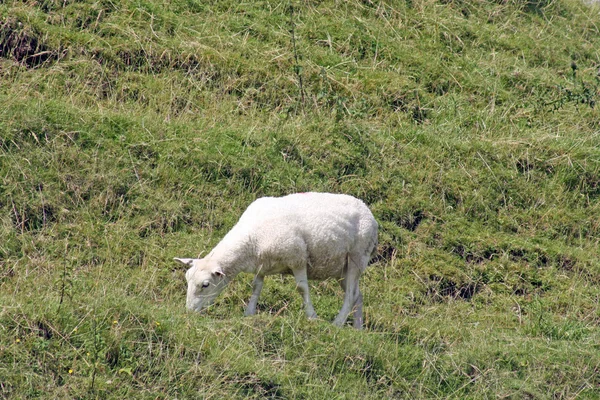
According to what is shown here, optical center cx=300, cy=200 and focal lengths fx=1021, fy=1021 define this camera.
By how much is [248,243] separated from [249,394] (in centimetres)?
168

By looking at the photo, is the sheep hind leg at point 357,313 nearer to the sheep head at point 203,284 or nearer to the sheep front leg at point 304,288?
the sheep front leg at point 304,288

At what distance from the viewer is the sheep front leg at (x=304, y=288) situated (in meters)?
8.95

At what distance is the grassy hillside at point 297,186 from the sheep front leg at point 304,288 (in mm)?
300

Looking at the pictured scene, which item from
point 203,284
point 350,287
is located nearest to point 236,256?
point 203,284

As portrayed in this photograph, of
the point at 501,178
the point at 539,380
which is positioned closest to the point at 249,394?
the point at 539,380

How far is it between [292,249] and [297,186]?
292 centimetres

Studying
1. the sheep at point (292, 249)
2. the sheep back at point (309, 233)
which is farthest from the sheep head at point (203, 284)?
the sheep back at point (309, 233)

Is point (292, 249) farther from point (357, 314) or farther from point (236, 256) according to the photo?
point (357, 314)

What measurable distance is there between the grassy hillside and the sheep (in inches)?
13.2

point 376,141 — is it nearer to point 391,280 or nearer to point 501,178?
point 501,178

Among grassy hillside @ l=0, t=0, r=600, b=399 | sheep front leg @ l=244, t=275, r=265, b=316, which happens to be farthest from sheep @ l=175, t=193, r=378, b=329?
grassy hillside @ l=0, t=0, r=600, b=399

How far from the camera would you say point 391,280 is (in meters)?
10.7

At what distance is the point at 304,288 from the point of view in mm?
8961

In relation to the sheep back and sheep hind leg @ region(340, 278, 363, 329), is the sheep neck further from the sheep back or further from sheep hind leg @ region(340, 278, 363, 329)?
sheep hind leg @ region(340, 278, 363, 329)
